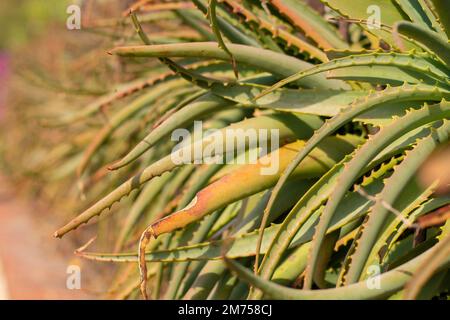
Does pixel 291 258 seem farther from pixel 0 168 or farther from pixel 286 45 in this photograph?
pixel 0 168

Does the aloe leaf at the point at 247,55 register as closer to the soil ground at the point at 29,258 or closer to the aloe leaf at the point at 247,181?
the aloe leaf at the point at 247,181

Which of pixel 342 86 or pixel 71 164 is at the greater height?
pixel 71 164

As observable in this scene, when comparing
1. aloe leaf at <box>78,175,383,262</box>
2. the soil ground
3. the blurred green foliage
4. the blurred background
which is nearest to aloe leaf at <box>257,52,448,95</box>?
aloe leaf at <box>78,175,383,262</box>

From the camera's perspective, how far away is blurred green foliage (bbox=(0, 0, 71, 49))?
954 cm

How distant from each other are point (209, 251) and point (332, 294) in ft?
1.64

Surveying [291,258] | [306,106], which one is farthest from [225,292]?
[306,106]

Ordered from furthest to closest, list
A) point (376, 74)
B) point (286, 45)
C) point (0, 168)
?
point (0, 168) → point (286, 45) → point (376, 74)

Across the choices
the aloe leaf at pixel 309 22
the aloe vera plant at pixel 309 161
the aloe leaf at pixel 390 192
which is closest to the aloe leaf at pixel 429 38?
the aloe vera plant at pixel 309 161

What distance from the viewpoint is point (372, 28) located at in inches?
Result: 68.2

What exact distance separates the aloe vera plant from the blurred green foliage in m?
7.22

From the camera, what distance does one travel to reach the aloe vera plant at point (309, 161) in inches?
57.7

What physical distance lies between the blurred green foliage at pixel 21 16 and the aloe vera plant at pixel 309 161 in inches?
284

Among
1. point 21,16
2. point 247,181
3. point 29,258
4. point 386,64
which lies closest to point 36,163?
point 29,258

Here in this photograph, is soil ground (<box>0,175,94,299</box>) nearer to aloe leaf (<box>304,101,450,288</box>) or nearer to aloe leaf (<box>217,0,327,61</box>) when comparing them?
aloe leaf (<box>217,0,327,61</box>)
